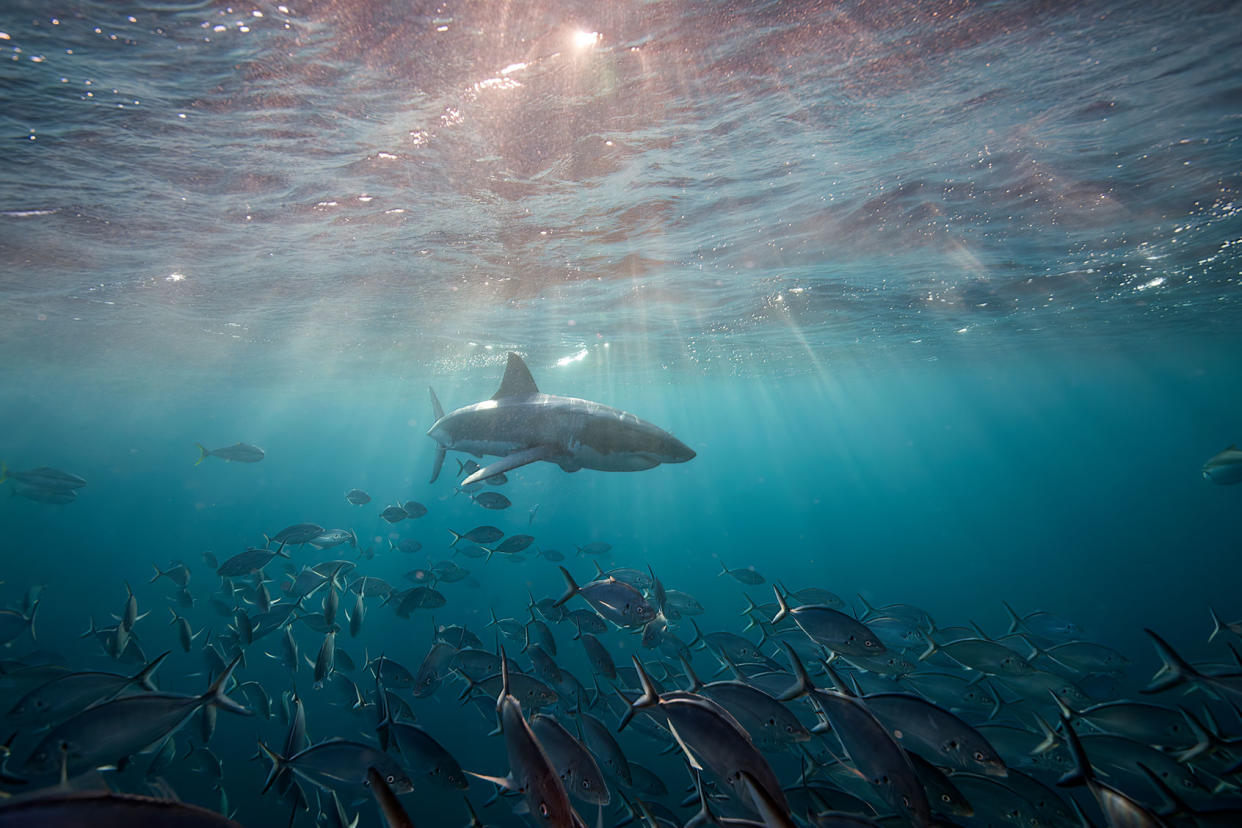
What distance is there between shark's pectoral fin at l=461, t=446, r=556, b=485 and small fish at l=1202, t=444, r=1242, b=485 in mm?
15264

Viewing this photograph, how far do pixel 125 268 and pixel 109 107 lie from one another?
911 centimetres

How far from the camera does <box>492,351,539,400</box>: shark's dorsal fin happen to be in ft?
27.0

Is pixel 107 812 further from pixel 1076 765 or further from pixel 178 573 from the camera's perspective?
pixel 178 573

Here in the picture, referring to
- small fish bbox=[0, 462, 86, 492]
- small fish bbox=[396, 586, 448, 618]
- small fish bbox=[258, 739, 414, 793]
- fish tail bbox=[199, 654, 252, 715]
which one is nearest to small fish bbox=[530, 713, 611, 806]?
small fish bbox=[258, 739, 414, 793]

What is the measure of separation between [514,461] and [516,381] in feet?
6.47

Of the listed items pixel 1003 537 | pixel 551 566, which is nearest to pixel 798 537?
pixel 1003 537

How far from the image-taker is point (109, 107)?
24.3 feet

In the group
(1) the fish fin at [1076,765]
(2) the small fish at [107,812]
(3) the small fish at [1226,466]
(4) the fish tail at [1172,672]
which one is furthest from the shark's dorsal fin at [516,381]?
(3) the small fish at [1226,466]

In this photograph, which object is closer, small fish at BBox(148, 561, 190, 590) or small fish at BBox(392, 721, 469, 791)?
small fish at BBox(392, 721, 469, 791)

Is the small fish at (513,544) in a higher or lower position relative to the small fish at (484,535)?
lower

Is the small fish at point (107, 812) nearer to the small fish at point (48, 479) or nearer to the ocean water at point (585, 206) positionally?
the ocean water at point (585, 206)

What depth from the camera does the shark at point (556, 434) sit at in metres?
6.94

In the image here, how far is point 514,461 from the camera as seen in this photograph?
268 inches

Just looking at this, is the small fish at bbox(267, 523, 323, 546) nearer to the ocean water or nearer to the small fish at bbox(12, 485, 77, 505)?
the ocean water
